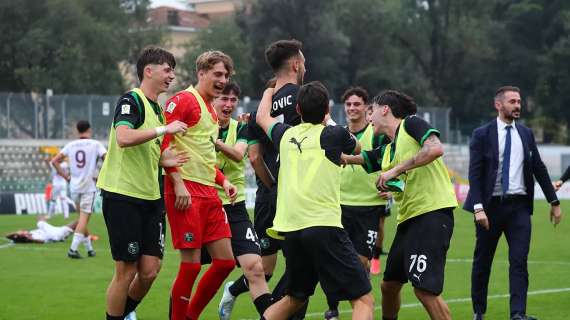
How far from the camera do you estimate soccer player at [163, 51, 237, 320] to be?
8.61m

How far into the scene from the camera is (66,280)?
14.1m

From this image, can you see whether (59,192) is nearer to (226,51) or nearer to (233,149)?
(233,149)

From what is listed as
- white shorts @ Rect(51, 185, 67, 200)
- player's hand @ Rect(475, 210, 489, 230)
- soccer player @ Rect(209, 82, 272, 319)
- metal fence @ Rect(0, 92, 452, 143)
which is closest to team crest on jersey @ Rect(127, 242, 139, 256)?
soccer player @ Rect(209, 82, 272, 319)

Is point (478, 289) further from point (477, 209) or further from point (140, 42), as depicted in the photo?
point (140, 42)

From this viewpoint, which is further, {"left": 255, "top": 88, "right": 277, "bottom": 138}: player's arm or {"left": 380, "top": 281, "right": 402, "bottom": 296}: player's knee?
{"left": 380, "top": 281, "right": 402, "bottom": 296}: player's knee

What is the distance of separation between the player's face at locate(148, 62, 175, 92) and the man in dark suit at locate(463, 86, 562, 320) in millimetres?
3222

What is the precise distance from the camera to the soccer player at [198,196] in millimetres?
8609

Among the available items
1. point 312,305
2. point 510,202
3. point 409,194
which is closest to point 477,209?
point 510,202

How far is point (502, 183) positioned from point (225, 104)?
283cm

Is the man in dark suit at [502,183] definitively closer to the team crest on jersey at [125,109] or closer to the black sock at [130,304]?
the black sock at [130,304]

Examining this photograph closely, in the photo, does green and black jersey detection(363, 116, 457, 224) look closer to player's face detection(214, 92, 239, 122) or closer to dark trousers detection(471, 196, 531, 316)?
dark trousers detection(471, 196, 531, 316)

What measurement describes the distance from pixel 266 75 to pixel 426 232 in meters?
63.6

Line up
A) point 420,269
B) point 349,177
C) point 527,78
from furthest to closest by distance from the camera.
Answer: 1. point 527,78
2. point 349,177
3. point 420,269

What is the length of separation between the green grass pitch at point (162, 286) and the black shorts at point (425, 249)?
2.16m
